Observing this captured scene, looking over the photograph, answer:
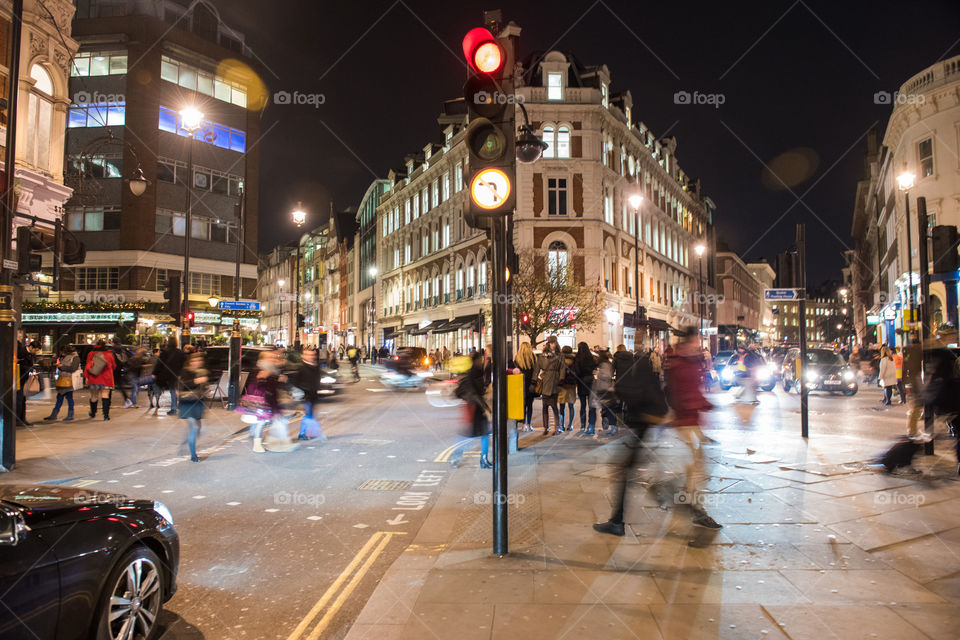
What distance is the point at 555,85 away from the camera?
37781 mm

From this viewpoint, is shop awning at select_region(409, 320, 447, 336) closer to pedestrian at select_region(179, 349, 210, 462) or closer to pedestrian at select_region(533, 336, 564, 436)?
pedestrian at select_region(533, 336, 564, 436)

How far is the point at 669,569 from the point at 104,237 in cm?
4482

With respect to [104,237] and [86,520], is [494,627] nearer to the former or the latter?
[86,520]

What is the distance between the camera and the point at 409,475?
8828mm

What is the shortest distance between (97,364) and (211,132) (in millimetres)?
33619

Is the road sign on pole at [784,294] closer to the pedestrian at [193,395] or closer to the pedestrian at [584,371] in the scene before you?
the pedestrian at [584,371]

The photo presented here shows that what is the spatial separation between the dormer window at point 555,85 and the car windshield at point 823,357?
21.4 metres

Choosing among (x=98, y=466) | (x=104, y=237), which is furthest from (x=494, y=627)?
(x=104, y=237)

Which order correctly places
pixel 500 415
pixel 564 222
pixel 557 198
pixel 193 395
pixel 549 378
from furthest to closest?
pixel 557 198
pixel 564 222
pixel 549 378
pixel 193 395
pixel 500 415

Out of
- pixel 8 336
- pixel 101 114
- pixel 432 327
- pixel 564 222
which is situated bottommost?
pixel 8 336

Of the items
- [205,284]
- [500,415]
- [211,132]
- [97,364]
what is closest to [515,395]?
[500,415]

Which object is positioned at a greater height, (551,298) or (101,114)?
(101,114)

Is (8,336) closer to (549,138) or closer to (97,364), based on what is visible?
(97,364)

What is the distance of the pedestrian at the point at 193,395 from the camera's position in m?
9.67
